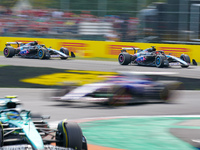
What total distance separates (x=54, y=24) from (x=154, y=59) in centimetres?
835

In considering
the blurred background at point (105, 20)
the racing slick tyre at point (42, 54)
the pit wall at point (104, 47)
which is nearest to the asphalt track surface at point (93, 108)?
the racing slick tyre at point (42, 54)

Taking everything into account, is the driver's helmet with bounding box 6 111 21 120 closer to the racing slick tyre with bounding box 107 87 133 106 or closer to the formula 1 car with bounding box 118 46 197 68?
the racing slick tyre with bounding box 107 87 133 106

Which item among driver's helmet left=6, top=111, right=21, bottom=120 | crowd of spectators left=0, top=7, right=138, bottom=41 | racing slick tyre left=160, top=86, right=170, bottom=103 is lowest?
racing slick tyre left=160, top=86, right=170, bottom=103

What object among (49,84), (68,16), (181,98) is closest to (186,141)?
(181,98)

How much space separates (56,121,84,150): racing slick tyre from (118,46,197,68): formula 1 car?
1283 centimetres

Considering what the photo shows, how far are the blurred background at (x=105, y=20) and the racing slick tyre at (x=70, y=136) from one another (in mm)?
16759

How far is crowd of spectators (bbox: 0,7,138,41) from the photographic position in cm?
2217

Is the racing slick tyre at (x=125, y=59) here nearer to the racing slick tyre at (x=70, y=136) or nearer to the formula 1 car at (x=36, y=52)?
the formula 1 car at (x=36, y=52)

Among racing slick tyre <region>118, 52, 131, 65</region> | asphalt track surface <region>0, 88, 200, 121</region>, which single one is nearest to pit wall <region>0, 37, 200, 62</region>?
racing slick tyre <region>118, 52, 131, 65</region>

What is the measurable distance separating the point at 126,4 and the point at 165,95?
13.6 metres

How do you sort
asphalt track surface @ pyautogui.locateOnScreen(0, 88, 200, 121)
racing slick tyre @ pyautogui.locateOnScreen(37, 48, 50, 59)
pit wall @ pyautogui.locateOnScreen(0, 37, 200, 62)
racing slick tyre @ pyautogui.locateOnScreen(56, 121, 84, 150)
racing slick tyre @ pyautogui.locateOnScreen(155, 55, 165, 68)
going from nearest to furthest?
racing slick tyre @ pyautogui.locateOnScreen(56, 121, 84, 150), asphalt track surface @ pyautogui.locateOnScreen(0, 88, 200, 121), racing slick tyre @ pyautogui.locateOnScreen(155, 55, 165, 68), racing slick tyre @ pyautogui.locateOnScreen(37, 48, 50, 59), pit wall @ pyautogui.locateOnScreen(0, 37, 200, 62)

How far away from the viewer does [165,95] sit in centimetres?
924

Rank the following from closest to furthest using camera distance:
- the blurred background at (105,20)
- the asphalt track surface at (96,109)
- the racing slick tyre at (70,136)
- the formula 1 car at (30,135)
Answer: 1. the formula 1 car at (30,135)
2. the racing slick tyre at (70,136)
3. the asphalt track surface at (96,109)
4. the blurred background at (105,20)

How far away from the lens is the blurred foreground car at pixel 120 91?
850 cm
